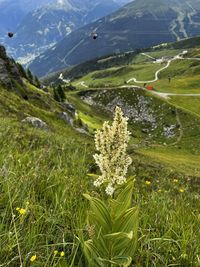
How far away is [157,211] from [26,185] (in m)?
2.23

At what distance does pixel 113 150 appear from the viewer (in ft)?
16.9

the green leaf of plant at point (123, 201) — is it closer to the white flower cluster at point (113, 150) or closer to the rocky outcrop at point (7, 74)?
the white flower cluster at point (113, 150)

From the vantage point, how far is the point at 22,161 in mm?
8367

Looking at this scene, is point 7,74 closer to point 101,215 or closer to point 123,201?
point 123,201

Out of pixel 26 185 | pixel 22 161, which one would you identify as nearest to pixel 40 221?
pixel 26 185

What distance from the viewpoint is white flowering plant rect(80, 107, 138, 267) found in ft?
15.8

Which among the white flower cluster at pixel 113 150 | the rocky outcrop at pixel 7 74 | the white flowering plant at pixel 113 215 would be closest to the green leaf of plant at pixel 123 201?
the white flowering plant at pixel 113 215

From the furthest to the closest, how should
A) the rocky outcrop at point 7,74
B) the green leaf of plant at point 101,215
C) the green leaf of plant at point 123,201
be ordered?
the rocky outcrop at point 7,74
the green leaf of plant at point 123,201
the green leaf of plant at point 101,215

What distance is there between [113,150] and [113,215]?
0.79 meters

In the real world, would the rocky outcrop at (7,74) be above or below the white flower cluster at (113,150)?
below

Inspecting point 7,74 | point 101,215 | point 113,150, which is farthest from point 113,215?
point 7,74

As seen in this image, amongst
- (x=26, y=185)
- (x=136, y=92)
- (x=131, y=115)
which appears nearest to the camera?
(x=26, y=185)

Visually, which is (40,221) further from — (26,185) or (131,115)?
(131,115)

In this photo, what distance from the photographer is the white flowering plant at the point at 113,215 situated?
481 cm
